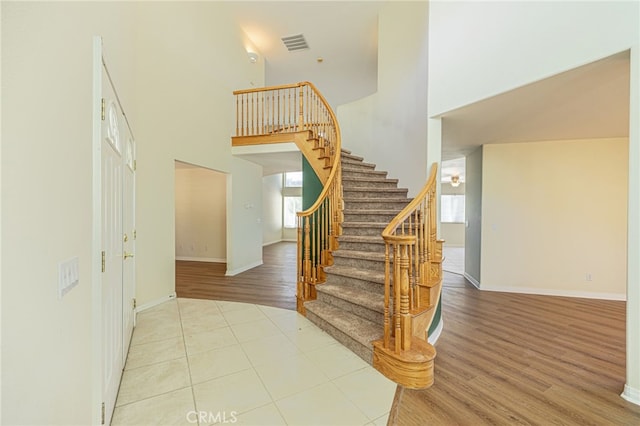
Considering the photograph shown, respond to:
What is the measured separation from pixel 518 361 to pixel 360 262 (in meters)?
1.70

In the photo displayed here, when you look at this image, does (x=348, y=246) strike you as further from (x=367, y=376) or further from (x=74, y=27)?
(x=74, y=27)

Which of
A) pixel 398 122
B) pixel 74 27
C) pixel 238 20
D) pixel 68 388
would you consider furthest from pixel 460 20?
pixel 238 20

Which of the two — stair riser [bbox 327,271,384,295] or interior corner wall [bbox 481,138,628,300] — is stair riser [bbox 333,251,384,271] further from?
interior corner wall [bbox 481,138,628,300]

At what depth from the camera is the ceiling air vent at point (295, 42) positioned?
6168 millimetres

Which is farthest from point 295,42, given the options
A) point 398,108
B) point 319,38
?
point 398,108

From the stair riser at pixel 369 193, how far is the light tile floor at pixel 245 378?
2.08m

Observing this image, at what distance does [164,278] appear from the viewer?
12.5ft

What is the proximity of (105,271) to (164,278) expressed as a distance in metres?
2.54

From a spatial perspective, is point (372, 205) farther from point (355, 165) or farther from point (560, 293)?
point (560, 293)

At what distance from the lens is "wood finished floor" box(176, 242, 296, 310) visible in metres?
4.01

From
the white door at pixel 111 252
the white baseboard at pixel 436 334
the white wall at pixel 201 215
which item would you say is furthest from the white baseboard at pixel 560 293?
the white wall at pixel 201 215

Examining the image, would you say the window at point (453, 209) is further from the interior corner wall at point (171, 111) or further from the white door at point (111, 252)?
the white door at point (111, 252)

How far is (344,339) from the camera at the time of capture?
2.56 m

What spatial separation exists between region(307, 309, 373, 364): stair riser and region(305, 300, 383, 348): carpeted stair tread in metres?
0.04
